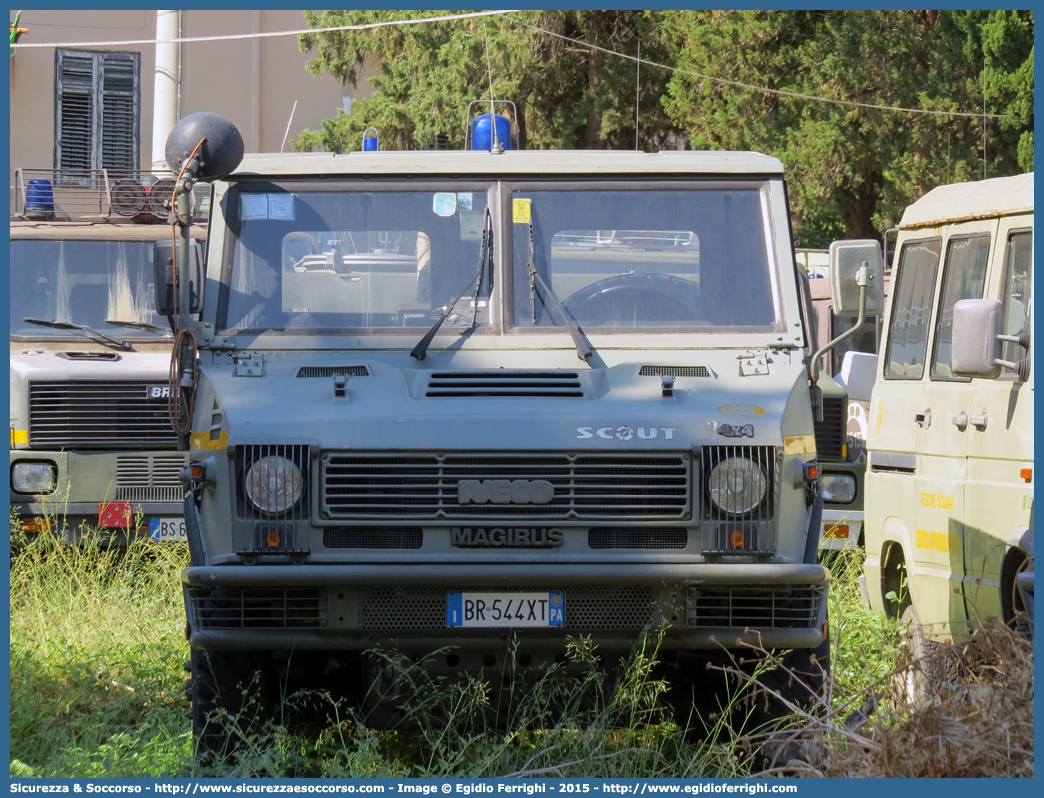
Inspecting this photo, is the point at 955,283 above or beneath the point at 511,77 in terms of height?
beneath

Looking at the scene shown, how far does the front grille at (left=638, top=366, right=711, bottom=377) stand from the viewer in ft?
16.6

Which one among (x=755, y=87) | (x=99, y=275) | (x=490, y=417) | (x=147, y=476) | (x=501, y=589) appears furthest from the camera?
(x=755, y=87)

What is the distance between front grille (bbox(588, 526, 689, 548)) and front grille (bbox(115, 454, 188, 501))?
14.1 ft

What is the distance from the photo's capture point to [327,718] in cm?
501

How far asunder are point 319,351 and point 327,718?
147cm

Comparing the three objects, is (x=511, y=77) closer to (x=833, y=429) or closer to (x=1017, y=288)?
(x=833, y=429)

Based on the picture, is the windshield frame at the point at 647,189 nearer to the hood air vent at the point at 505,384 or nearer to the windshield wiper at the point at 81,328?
the hood air vent at the point at 505,384

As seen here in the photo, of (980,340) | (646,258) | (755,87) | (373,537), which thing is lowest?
(373,537)

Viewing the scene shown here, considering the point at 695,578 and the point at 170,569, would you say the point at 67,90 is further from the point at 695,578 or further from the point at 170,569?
the point at 695,578

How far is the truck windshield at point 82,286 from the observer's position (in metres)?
8.45

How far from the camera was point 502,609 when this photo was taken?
14.7 feet

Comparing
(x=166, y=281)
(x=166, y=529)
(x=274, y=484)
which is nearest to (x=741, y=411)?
(x=274, y=484)

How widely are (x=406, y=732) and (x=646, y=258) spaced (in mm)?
2392

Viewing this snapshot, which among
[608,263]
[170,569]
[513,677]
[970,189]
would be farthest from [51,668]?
[970,189]
